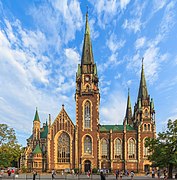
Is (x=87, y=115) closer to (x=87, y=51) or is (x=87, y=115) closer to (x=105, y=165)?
(x=105, y=165)

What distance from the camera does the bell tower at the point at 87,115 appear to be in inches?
3000

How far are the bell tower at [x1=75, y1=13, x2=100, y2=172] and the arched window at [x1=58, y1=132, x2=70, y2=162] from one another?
9.63ft

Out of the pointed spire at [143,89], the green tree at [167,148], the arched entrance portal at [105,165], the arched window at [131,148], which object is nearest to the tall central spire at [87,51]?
the pointed spire at [143,89]

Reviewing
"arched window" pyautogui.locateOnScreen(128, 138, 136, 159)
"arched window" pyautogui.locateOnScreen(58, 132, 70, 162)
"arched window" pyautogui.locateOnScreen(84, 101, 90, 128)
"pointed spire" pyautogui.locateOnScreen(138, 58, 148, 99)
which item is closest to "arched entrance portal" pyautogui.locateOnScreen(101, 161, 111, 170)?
"arched window" pyautogui.locateOnScreen(128, 138, 136, 159)

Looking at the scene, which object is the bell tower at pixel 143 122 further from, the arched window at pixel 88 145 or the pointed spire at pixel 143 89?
the arched window at pixel 88 145

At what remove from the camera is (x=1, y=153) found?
158 ft

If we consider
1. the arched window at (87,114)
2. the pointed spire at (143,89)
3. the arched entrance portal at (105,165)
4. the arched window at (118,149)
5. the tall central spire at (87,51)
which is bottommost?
the arched entrance portal at (105,165)

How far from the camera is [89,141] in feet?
255

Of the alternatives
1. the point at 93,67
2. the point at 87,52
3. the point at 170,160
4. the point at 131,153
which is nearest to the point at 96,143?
the point at 131,153

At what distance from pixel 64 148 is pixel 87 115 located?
12.1m

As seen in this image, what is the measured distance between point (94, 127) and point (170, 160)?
1461 inches

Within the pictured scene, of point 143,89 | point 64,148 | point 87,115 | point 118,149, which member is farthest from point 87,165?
point 143,89

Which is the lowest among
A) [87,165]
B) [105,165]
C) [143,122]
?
[105,165]

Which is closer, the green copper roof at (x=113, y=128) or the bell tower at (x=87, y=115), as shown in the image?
the bell tower at (x=87, y=115)
